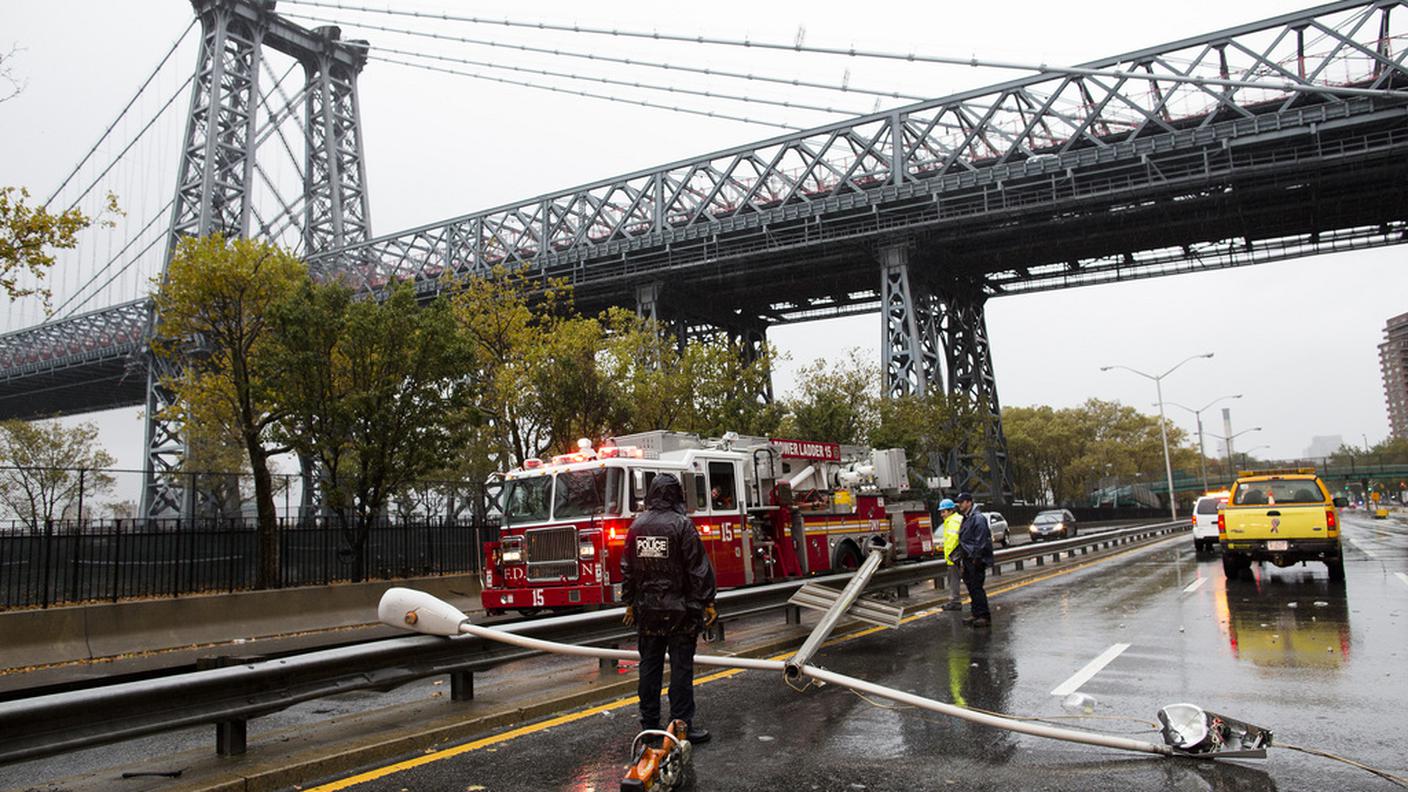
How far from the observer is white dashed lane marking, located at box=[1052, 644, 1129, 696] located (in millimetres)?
8664

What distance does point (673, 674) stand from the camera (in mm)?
6684

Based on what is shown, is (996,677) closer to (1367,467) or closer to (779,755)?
(779,755)

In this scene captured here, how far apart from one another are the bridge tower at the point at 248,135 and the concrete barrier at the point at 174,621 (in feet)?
183

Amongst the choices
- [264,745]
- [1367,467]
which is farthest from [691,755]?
[1367,467]

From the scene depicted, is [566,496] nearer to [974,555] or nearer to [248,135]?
[974,555]

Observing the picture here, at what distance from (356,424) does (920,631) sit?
13.5 metres

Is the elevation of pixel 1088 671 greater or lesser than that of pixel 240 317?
lesser

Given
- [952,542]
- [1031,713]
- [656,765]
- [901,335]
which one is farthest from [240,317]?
[901,335]

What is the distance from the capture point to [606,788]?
600 cm

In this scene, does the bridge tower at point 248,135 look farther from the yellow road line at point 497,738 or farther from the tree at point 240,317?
the yellow road line at point 497,738

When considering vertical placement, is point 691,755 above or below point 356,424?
below

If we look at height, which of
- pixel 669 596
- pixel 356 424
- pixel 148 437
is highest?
pixel 148 437

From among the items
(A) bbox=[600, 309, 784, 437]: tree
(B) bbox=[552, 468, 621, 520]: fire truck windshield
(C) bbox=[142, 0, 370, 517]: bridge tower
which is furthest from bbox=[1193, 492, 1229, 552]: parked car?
(C) bbox=[142, 0, 370, 517]: bridge tower

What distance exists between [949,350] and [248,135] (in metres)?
53.8
